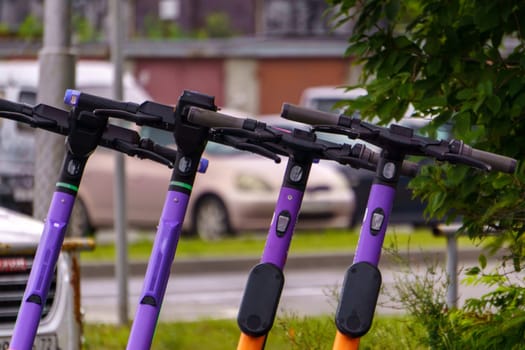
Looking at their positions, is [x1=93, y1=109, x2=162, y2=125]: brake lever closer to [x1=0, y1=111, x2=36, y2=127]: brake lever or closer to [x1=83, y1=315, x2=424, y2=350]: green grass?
[x1=0, y1=111, x2=36, y2=127]: brake lever

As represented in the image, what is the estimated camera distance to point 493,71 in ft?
16.4

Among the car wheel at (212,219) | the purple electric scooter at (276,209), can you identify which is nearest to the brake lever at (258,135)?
the purple electric scooter at (276,209)

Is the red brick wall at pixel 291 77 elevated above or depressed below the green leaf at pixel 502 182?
above

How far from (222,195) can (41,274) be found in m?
14.4

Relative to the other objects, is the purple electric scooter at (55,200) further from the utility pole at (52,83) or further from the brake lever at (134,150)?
the utility pole at (52,83)

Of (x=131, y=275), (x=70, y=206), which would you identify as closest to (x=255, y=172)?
(x=131, y=275)

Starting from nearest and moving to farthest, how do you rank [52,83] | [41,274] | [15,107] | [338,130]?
Result: 1. [338,130]
2. [41,274]
3. [15,107]
4. [52,83]

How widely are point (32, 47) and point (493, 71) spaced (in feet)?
74.8

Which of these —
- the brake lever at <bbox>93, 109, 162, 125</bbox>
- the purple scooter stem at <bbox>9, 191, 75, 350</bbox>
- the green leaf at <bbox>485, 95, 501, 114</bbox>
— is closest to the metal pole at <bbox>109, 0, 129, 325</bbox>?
the green leaf at <bbox>485, 95, 501, 114</bbox>

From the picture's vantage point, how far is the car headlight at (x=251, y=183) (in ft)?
60.6

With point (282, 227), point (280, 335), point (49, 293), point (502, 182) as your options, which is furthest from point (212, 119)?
point (49, 293)

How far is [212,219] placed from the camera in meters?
18.7

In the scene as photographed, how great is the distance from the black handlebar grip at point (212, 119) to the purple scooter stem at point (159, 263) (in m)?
0.29

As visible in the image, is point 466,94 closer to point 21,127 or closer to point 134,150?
point 134,150
